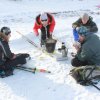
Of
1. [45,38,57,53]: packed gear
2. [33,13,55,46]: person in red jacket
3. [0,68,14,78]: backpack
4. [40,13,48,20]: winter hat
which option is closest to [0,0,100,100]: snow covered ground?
[0,68,14,78]: backpack

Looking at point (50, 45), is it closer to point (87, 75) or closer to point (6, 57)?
point (6, 57)

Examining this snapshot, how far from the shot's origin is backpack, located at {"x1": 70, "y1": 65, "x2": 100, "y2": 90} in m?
7.22

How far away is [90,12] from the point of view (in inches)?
706

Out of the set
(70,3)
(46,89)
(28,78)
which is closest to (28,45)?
(28,78)

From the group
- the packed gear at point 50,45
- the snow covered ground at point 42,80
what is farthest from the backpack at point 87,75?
the packed gear at point 50,45

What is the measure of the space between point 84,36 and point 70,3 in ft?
47.4

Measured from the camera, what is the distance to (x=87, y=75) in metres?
7.21

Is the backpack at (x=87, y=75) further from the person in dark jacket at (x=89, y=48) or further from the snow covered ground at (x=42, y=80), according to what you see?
the person in dark jacket at (x=89, y=48)

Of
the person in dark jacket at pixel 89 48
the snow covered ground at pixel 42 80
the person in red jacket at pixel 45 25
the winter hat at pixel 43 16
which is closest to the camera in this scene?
the snow covered ground at pixel 42 80

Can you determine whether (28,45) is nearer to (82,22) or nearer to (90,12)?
(82,22)

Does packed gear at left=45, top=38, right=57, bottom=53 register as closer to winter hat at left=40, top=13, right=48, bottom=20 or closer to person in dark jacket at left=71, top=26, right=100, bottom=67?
winter hat at left=40, top=13, right=48, bottom=20

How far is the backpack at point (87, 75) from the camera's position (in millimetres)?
7219

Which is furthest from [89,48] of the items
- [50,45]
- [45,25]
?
[45,25]

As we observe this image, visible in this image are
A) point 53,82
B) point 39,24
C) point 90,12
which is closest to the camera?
point 53,82
